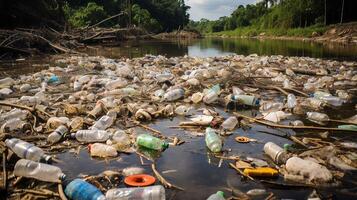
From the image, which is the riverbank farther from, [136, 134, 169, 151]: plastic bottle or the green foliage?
[136, 134, 169, 151]: plastic bottle

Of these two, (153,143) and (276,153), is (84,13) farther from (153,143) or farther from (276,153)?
(276,153)

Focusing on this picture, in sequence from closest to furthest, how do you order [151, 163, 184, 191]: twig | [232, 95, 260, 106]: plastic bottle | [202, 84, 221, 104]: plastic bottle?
[151, 163, 184, 191]: twig < [232, 95, 260, 106]: plastic bottle < [202, 84, 221, 104]: plastic bottle

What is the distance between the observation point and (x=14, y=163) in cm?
300

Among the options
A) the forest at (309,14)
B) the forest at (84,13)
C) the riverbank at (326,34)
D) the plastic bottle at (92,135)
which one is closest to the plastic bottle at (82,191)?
the plastic bottle at (92,135)

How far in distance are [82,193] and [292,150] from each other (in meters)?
2.13

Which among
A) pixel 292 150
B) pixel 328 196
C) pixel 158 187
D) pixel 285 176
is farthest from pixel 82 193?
pixel 292 150

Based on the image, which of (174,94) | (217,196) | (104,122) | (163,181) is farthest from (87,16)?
(217,196)

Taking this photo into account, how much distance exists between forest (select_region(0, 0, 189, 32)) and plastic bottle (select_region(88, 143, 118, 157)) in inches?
607

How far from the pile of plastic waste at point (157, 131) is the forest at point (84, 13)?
38.5 ft

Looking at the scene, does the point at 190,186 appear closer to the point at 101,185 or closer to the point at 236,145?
the point at 101,185

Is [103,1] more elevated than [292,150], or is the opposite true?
[103,1]

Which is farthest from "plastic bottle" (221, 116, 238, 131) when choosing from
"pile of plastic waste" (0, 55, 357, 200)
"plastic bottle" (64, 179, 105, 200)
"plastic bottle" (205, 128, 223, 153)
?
"plastic bottle" (64, 179, 105, 200)

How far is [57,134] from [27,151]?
0.63 metres

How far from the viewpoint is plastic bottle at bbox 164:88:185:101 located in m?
5.68
